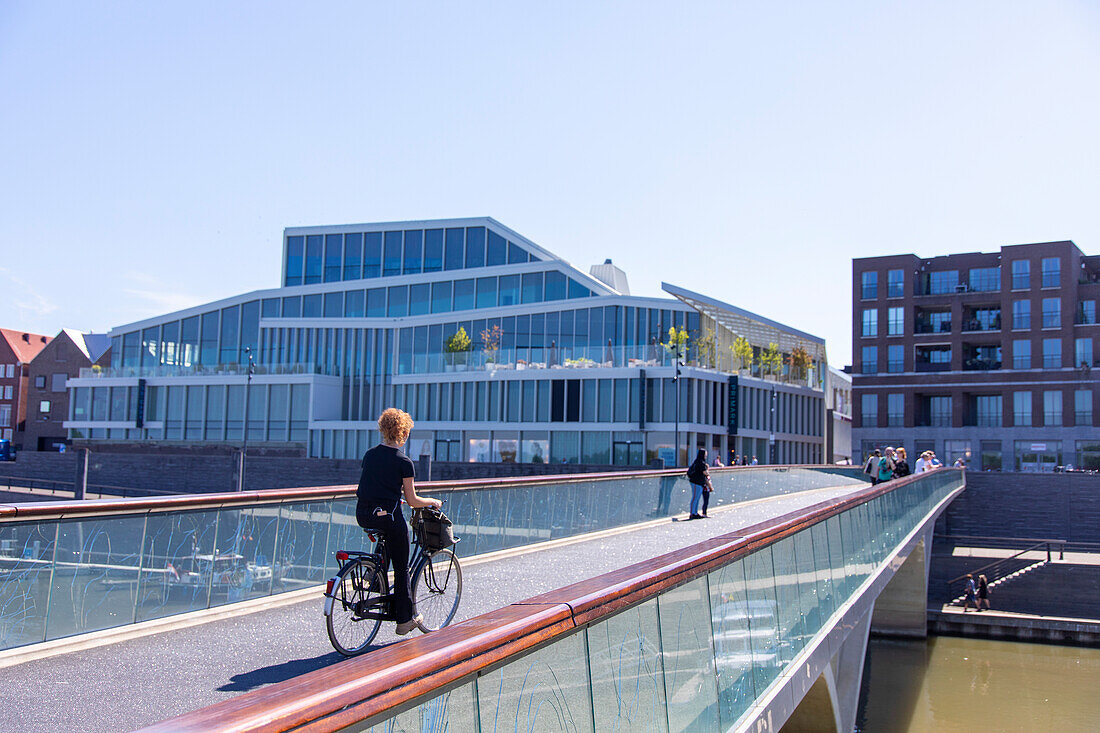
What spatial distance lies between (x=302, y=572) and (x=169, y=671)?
3204 mm

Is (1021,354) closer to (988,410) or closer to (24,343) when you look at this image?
(988,410)

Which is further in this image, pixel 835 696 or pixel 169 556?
pixel 835 696

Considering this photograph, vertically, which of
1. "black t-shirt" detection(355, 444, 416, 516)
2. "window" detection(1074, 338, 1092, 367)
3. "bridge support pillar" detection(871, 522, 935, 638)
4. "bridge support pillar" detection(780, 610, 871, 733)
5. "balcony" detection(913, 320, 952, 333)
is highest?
"balcony" detection(913, 320, 952, 333)

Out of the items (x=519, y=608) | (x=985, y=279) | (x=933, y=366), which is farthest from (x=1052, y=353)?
(x=519, y=608)

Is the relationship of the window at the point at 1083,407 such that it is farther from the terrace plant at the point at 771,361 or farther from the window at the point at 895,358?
the terrace plant at the point at 771,361

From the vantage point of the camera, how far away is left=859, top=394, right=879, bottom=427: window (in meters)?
66.9

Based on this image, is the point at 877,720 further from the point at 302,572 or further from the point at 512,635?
the point at 512,635

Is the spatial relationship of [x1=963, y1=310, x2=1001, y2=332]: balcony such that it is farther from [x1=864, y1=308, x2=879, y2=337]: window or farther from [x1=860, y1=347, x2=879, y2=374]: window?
[x1=860, y1=347, x2=879, y2=374]: window

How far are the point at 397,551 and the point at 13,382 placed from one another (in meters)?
96.7

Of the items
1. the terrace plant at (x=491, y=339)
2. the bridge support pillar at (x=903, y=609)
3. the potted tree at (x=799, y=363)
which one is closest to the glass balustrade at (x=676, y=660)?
the bridge support pillar at (x=903, y=609)

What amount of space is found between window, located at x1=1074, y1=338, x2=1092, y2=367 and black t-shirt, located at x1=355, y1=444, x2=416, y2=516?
2507 inches

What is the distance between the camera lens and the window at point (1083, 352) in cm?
6022

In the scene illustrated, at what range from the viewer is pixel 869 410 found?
220ft

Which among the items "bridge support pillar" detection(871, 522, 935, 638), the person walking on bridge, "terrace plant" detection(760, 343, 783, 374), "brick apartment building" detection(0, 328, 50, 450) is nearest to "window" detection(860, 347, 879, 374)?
"terrace plant" detection(760, 343, 783, 374)
